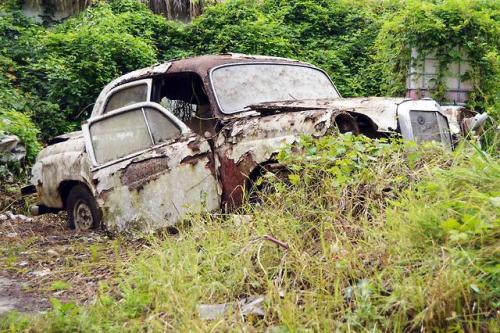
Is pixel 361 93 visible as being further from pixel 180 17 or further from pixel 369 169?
pixel 369 169

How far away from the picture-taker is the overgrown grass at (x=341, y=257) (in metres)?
2.98

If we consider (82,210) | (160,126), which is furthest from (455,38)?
(82,210)

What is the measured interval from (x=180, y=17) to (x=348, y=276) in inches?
563

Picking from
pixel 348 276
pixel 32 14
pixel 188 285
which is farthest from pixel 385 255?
pixel 32 14

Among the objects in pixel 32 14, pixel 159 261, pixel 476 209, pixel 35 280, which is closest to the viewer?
pixel 476 209

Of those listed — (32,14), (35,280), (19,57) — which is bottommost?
(35,280)

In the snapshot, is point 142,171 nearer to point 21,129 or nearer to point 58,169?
point 58,169

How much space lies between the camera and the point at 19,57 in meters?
12.4

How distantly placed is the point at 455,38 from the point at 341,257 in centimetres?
769

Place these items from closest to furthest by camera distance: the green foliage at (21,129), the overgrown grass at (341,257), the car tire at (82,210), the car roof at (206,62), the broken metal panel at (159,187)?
the overgrown grass at (341,257) → the broken metal panel at (159,187) → the car roof at (206,62) → the car tire at (82,210) → the green foliage at (21,129)

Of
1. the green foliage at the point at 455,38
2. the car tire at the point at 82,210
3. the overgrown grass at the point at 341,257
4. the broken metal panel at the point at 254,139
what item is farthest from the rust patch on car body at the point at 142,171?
the green foliage at the point at 455,38

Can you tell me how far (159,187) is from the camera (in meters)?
5.77

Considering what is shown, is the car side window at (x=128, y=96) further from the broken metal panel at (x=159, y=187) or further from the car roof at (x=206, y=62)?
the broken metal panel at (x=159, y=187)

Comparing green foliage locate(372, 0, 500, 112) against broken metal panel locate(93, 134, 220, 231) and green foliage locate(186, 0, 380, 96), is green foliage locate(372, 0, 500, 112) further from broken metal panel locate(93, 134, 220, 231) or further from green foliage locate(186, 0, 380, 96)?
broken metal panel locate(93, 134, 220, 231)
